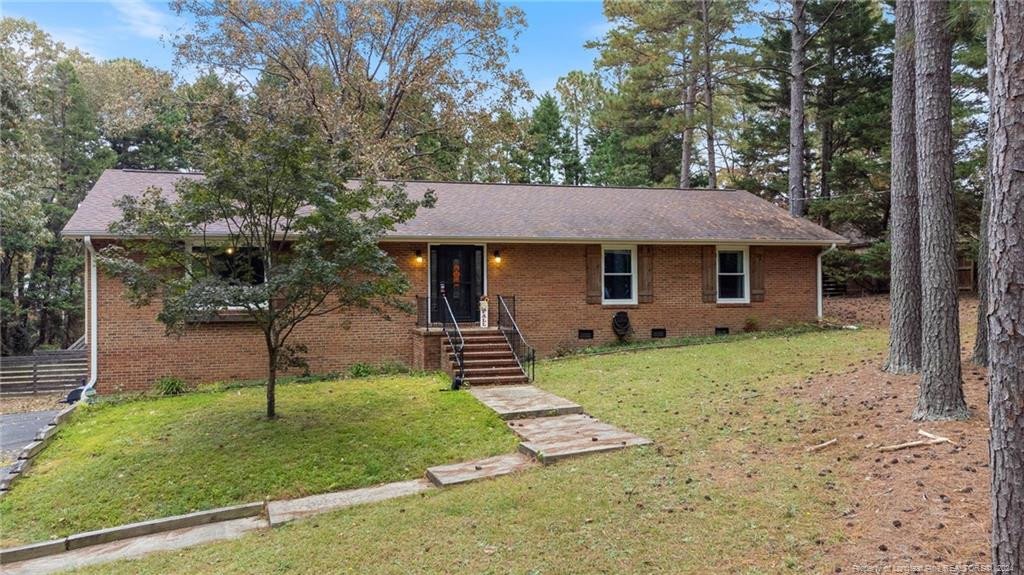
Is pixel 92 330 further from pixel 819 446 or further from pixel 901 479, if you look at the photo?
pixel 901 479

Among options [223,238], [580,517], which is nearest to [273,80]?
[223,238]

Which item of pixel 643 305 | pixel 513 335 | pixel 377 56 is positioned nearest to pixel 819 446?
pixel 513 335

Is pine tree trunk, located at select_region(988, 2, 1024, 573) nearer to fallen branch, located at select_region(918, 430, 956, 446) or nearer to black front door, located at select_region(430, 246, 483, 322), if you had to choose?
fallen branch, located at select_region(918, 430, 956, 446)

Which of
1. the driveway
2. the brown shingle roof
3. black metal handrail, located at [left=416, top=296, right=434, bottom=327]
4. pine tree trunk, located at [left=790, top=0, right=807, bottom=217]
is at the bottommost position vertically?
the driveway

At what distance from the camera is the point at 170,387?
34.8 feet

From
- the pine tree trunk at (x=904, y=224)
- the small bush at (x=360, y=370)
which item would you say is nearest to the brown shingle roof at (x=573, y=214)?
the small bush at (x=360, y=370)

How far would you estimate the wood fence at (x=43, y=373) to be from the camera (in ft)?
56.2

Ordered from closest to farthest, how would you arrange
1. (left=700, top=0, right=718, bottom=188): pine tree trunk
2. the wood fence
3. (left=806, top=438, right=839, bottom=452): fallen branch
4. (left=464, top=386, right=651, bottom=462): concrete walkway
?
(left=806, top=438, right=839, bottom=452): fallen branch
(left=464, top=386, right=651, bottom=462): concrete walkway
the wood fence
(left=700, top=0, right=718, bottom=188): pine tree trunk

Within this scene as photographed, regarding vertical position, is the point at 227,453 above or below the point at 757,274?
below

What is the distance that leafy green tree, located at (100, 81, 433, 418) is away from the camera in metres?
6.96

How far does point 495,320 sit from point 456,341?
175 cm

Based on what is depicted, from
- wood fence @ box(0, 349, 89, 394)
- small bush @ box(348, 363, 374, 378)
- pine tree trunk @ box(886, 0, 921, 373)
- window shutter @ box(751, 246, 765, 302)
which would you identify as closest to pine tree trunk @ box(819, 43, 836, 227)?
window shutter @ box(751, 246, 765, 302)

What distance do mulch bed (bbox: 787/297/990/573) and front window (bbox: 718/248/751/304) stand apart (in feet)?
23.3

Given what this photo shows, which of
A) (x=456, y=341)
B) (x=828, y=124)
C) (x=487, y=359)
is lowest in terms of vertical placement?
(x=487, y=359)
